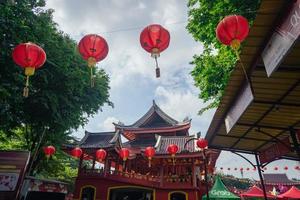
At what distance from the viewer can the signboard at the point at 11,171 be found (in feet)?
27.6

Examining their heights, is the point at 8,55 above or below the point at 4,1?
below

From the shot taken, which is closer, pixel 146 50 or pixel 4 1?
pixel 146 50

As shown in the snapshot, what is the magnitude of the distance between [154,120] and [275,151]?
27.0 m

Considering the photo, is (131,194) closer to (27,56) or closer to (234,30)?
(27,56)

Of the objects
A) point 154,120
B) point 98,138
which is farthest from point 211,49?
point 154,120

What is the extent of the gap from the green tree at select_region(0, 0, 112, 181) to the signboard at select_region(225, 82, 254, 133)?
8.37m

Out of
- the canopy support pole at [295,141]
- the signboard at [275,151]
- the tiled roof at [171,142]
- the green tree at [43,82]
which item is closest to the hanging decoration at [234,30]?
the canopy support pole at [295,141]

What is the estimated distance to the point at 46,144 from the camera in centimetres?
1565

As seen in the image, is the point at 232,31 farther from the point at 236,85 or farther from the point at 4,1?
the point at 4,1

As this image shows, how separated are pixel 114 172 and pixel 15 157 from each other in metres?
11.7

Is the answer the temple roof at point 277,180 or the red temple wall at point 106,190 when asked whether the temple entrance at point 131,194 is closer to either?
the red temple wall at point 106,190

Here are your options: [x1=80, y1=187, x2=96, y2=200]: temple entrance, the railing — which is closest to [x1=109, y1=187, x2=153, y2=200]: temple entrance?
the railing

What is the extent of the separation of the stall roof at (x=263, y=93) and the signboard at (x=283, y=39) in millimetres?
109

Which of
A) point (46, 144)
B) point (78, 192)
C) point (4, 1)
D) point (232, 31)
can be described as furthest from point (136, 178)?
point (232, 31)
